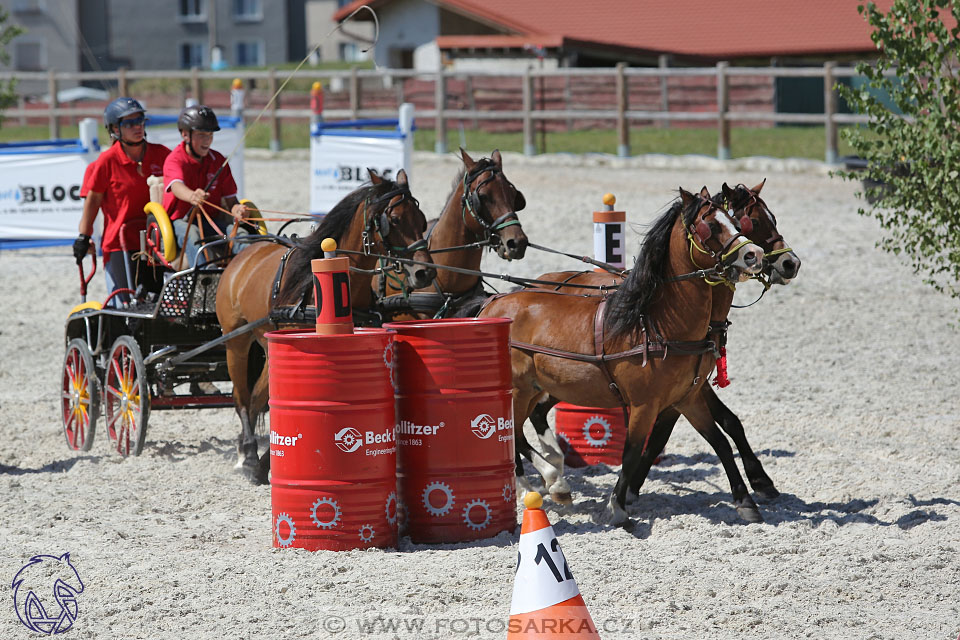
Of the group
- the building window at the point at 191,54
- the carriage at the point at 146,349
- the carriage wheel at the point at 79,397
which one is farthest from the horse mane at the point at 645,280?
the building window at the point at 191,54

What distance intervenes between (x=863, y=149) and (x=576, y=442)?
9.07 ft

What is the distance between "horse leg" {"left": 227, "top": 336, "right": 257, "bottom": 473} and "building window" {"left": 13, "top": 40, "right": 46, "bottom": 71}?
152 ft

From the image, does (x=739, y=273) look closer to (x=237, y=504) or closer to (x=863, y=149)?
(x=863, y=149)

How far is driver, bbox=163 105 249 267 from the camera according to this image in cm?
864

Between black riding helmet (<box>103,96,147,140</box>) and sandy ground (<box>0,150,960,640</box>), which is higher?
black riding helmet (<box>103,96,147,140</box>)

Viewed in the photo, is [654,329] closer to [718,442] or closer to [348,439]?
[718,442]

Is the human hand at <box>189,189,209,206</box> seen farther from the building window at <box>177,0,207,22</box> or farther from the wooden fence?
the building window at <box>177,0,207,22</box>

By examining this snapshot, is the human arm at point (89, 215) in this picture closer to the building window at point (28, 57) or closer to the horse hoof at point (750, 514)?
the horse hoof at point (750, 514)

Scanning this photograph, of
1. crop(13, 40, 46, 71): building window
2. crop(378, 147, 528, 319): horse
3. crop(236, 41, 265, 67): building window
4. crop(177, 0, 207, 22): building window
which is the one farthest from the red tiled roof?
crop(378, 147, 528, 319): horse

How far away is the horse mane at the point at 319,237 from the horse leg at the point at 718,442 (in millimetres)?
2120

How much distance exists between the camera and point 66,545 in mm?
6297

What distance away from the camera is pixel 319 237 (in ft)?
25.2

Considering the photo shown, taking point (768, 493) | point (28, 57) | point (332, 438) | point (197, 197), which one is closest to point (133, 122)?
point (197, 197)

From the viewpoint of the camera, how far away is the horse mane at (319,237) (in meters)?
7.54
